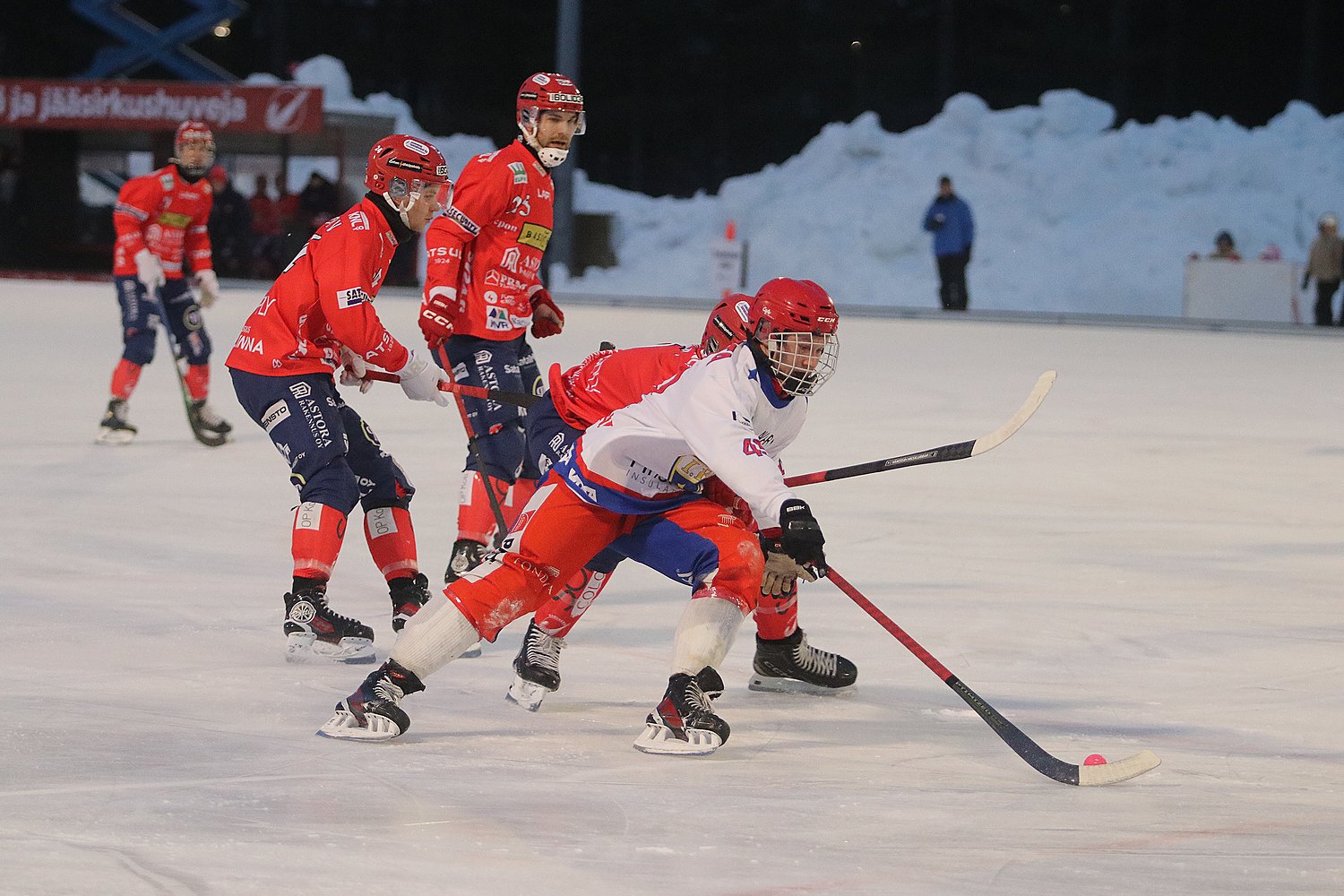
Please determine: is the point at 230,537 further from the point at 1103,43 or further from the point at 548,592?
the point at 1103,43

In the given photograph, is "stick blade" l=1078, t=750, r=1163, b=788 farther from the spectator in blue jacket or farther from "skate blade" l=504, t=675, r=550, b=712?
the spectator in blue jacket

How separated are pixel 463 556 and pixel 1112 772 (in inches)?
96.0

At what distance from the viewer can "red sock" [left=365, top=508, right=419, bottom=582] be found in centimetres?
491

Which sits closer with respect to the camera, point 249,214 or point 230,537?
point 230,537

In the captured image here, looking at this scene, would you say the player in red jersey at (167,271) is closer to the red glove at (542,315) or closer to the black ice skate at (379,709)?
the red glove at (542,315)

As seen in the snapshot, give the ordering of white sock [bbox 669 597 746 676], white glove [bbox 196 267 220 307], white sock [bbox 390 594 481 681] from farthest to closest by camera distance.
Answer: white glove [bbox 196 267 220 307]
white sock [bbox 669 597 746 676]
white sock [bbox 390 594 481 681]

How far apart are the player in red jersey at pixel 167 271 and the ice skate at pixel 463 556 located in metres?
3.55

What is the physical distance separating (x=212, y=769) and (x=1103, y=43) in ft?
109

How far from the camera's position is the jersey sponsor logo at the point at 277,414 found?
4.73 meters

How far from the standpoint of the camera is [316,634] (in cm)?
462

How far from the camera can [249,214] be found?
2244 centimetres

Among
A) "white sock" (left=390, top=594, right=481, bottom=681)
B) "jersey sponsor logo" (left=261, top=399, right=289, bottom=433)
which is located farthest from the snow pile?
"white sock" (left=390, top=594, right=481, bottom=681)

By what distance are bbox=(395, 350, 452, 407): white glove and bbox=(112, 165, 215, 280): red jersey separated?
4379mm

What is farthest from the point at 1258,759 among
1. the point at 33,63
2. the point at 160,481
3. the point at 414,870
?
the point at 33,63
